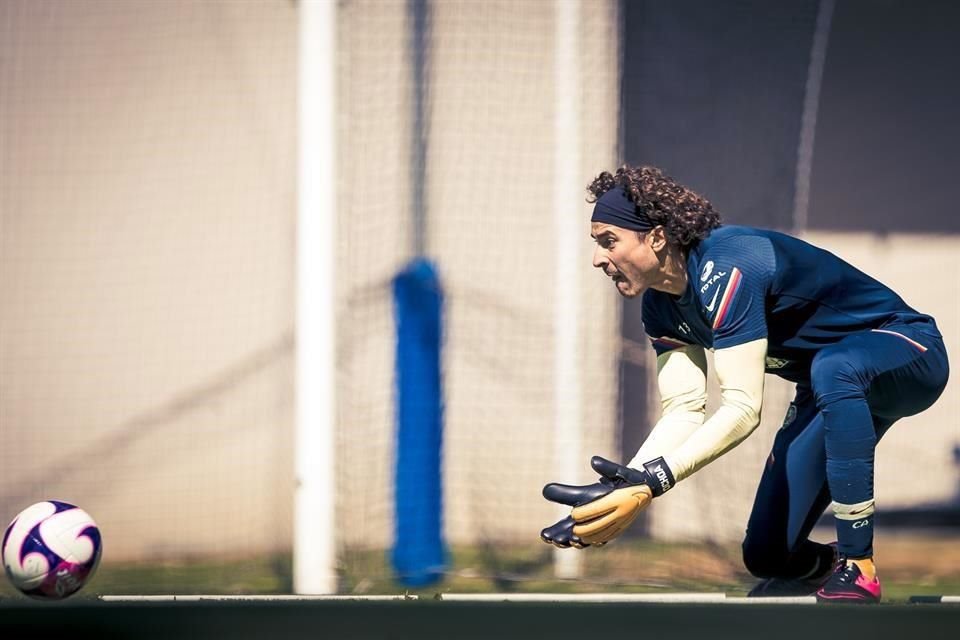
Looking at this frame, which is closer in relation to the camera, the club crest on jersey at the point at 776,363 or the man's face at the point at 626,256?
the man's face at the point at 626,256

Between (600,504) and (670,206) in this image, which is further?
(670,206)

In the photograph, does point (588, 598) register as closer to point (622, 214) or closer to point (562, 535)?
point (562, 535)

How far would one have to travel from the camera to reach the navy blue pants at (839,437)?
3.71m

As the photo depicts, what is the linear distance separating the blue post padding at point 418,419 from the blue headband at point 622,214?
259 cm


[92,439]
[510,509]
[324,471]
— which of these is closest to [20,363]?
[92,439]

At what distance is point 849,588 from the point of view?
11.9 ft

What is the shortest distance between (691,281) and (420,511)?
2740mm

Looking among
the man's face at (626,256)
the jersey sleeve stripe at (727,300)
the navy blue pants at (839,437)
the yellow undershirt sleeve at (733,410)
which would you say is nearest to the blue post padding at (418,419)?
the navy blue pants at (839,437)

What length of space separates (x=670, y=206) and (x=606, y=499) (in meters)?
0.91

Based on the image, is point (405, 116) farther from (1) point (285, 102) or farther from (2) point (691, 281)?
(2) point (691, 281)

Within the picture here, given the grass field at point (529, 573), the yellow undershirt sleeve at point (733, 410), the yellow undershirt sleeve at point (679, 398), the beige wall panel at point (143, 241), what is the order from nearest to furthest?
1. the yellow undershirt sleeve at point (733, 410)
2. the yellow undershirt sleeve at point (679, 398)
3. the grass field at point (529, 573)
4. the beige wall panel at point (143, 241)

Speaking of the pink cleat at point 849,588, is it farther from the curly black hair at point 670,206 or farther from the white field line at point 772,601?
the curly black hair at point 670,206

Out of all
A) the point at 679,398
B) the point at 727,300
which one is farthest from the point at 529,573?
the point at 727,300

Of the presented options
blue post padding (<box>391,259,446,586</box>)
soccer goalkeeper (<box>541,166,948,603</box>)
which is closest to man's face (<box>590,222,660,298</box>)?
soccer goalkeeper (<box>541,166,948,603</box>)
